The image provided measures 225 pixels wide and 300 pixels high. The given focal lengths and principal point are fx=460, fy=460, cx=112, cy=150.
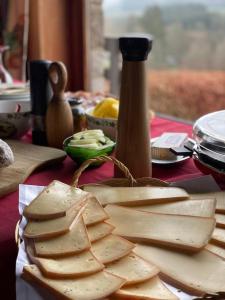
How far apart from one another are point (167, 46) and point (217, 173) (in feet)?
13.3

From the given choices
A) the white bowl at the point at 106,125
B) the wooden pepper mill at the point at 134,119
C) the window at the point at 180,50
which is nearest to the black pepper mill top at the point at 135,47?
the wooden pepper mill at the point at 134,119

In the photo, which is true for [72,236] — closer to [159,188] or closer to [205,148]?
[159,188]

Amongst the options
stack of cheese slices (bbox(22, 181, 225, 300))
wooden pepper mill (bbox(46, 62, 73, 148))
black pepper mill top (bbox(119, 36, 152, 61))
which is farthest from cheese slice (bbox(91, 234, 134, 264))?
wooden pepper mill (bbox(46, 62, 73, 148))

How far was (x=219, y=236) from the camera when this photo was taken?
28.6 inches

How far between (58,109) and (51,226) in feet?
1.68

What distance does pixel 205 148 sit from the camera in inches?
37.7

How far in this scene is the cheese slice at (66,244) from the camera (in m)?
0.65

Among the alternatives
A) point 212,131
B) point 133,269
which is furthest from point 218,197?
point 133,269

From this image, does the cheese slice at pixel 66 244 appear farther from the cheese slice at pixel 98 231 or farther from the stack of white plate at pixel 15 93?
the stack of white plate at pixel 15 93

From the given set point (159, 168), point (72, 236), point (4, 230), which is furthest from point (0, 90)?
point (72, 236)

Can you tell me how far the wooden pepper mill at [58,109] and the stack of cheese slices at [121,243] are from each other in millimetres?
362

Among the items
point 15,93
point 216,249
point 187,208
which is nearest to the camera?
point 216,249

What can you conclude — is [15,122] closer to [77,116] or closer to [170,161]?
[77,116]

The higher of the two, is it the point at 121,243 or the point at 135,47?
the point at 135,47
